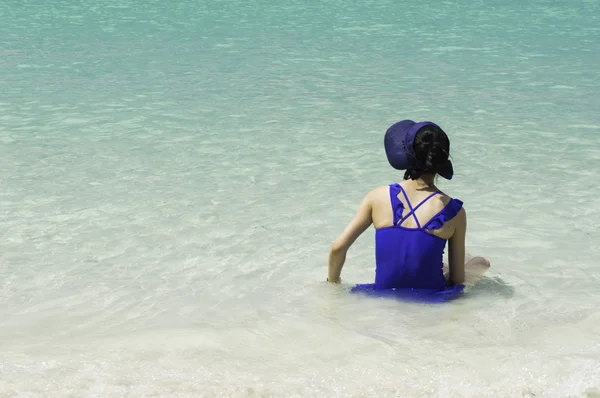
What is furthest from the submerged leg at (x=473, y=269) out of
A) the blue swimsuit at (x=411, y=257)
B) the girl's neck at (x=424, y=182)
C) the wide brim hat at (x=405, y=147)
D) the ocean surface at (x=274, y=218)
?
the wide brim hat at (x=405, y=147)

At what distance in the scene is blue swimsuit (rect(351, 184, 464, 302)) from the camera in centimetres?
422

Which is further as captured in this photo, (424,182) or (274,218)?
(274,218)

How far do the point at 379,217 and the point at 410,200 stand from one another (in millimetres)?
170

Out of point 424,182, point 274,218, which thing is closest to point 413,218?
point 424,182

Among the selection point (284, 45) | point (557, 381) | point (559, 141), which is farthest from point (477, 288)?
point (284, 45)

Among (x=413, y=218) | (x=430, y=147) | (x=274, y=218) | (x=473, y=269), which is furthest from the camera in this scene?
(x=274, y=218)

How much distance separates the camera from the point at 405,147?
4.09 meters

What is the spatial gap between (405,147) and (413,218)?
36cm

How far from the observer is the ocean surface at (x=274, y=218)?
374 centimetres

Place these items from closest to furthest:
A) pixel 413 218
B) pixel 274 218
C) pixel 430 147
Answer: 1. pixel 430 147
2. pixel 413 218
3. pixel 274 218

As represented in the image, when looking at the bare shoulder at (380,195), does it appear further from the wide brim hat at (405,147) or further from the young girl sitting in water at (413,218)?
the wide brim hat at (405,147)

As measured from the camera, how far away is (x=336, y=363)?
376 centimetres

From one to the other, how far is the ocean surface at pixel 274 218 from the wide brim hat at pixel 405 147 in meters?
0.74

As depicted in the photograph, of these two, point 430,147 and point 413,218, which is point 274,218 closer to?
point 413,218
